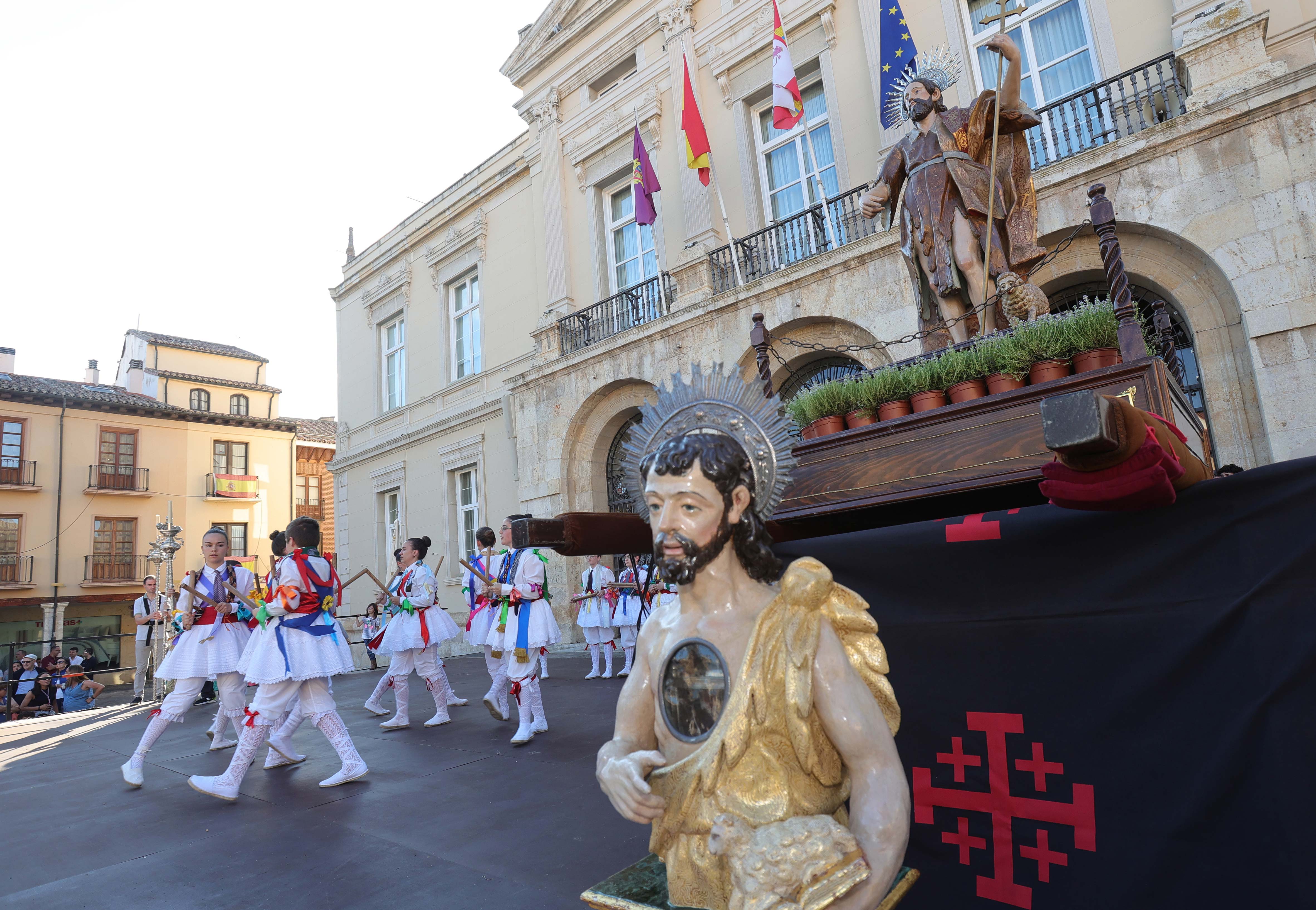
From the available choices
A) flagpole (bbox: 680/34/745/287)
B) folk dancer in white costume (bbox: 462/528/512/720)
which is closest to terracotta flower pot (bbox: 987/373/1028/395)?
folk dancer in white costume (bbox: 462/528/512/720)

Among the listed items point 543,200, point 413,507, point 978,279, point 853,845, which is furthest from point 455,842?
point 413,507

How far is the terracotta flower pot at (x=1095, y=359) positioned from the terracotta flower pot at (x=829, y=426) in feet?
2.64

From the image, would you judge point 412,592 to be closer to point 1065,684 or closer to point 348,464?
point 1065,684

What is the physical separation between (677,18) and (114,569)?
28.1 metres

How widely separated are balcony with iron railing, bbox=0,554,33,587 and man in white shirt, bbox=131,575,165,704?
57.5 ft

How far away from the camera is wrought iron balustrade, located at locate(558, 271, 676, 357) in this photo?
42.1ft

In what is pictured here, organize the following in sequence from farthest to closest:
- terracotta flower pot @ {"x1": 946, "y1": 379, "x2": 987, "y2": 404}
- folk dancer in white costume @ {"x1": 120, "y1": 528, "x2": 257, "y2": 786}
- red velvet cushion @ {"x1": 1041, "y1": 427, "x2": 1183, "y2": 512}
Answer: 1. folk dancer in white costume @ {"x1": 120, "y1": 528, "x2": 257, "y2": 786}
2. terracotta flower pot @ {"x1": 946, "y1": 379, "x2": 987, "y2": 404}
3. red velvet cushion @ {"x1": 1041, "y1": 427, "x2": 1183, "y2": 512}

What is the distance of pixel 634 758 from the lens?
60.4 inches

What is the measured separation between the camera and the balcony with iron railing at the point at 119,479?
2716cm

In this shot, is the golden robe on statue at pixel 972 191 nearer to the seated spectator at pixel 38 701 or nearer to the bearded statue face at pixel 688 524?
the bearded statue face at pixel 688 524

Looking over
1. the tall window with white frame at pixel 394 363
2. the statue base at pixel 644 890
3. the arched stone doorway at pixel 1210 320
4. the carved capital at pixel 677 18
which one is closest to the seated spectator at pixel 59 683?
the tall window with white frame at pixel 394 363

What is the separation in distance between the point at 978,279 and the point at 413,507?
16.9 meters

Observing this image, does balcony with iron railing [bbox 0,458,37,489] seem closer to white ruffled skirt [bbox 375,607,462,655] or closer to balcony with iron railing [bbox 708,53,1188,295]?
white ruffled skirt [bbox 375,607,462,655]

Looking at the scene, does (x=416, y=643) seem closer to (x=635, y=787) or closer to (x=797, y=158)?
(x=635, y=787)
